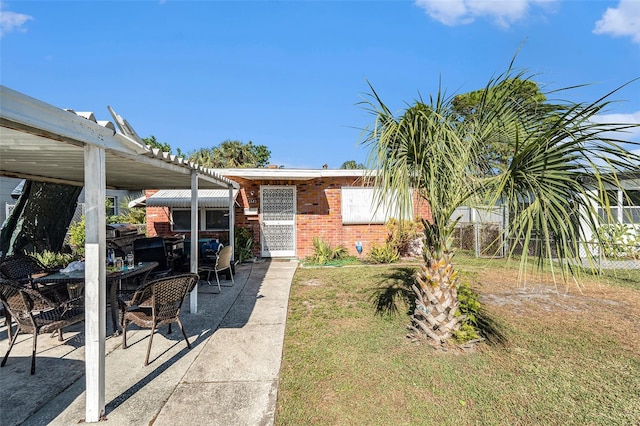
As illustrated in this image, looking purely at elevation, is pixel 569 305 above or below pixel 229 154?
below

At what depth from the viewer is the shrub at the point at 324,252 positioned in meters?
12.3

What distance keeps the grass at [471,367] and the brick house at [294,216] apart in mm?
6141

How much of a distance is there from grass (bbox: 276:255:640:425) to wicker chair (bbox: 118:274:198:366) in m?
1.81

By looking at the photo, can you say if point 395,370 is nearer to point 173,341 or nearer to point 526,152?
point 526,152

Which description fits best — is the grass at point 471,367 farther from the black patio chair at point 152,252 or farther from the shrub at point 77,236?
the shrub at point 77,236

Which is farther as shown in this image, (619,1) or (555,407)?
(619,1)

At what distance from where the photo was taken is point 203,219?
12953 millimetres

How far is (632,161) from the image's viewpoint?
2.87m

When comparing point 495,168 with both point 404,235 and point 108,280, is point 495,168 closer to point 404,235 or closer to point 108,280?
point 108,280

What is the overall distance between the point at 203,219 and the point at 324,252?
5090 mm

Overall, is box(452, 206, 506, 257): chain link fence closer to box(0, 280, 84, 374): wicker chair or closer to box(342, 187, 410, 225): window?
box(342, 187, 410, 225): window

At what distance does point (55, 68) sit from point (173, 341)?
963 cm

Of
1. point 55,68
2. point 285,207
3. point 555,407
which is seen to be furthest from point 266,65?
point 555,407

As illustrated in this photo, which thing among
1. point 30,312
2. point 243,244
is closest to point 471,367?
point 30,312
